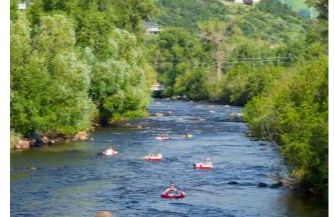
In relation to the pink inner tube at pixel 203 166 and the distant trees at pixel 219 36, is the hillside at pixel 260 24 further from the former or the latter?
the pink inner tube at pixel 203 166

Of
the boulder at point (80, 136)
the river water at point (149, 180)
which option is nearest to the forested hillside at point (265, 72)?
the river water at point (149, 180)

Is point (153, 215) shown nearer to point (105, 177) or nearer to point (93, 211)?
point (93, 211)

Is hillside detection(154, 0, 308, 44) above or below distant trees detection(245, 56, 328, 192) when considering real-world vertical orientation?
above

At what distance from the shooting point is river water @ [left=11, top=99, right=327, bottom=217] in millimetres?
24234

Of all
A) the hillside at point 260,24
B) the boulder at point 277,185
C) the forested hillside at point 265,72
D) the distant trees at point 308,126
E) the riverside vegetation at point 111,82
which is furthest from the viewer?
the hillside at point 260,24

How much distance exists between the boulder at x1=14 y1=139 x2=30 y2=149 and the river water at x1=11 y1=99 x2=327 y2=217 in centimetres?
78

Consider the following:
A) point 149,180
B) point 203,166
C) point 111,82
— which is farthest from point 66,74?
point 149,180

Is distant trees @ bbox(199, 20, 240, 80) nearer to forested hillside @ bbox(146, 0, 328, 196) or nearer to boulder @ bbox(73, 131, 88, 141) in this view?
forested hillside @ bbox(146, 0, 328, 196)

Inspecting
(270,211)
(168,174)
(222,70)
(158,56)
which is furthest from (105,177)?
(158,56)

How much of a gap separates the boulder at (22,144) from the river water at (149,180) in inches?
30.8

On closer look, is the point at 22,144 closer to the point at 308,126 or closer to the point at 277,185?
the point at 277,185

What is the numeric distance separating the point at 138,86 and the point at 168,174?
78.2 feet

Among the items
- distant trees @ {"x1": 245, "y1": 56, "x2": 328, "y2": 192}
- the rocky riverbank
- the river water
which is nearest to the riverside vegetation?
distant trees @ {"x1": 245, "y1": 56, "x2": 328, "y2": 192}

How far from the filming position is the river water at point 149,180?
2423 centimetres
